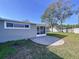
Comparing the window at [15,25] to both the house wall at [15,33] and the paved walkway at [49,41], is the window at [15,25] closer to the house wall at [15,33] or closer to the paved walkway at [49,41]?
the house wall at [15,33]

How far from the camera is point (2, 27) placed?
10930 mm

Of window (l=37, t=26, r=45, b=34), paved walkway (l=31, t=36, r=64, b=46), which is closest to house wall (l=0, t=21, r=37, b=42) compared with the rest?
paved walkway (l=31, t=36, r=64, b=46)

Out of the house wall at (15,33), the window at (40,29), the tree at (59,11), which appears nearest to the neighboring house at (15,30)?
the house wall at (15,33)

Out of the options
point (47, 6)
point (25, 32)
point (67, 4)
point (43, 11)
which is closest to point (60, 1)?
point (67, 4)

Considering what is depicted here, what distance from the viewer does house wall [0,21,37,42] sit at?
36.3 ft

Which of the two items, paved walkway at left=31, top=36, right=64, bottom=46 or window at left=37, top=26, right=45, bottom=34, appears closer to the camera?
paved walkway at left=31, top=36, right=64, bottom=46

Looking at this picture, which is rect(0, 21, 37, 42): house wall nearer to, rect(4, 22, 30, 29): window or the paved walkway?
rect(4, 22, 30, 29): window

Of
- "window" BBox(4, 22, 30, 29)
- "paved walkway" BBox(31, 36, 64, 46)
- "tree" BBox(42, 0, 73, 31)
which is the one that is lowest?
"paved walkway" BBox(31, 36, 64, 46)

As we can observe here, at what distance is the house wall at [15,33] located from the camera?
1106cm

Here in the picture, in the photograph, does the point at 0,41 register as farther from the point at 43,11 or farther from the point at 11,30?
the point at 43,11

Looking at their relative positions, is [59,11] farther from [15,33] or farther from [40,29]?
→ [15,33]

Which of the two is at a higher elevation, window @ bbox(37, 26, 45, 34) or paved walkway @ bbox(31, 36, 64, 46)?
window @ bbox(37, 26, 45, 34)

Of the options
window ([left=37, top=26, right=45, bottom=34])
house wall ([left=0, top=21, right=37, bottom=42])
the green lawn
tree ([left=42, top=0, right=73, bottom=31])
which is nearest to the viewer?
the green lawn

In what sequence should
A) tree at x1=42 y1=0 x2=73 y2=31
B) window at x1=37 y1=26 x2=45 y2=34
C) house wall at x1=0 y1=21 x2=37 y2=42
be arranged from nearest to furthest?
house wall at x1=0 y1=21 x2=37 y2=42 < window at x1=37 y1=26 x2=45 y2=34 < tree at x1=42 y1=0 x2=73 y2=31
